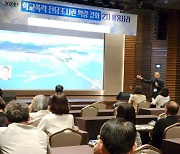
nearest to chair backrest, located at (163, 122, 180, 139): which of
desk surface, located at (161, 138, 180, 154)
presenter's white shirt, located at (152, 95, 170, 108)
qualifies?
desk surface, located at (161, 138, 180, 154)

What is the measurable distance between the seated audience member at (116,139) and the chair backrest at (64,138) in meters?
1.91

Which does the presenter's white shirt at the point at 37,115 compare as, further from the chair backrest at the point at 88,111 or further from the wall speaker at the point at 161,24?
the wall speaker at the point at 161,24

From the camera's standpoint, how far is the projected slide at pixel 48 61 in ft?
30.2

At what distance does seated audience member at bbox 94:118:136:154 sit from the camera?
147 cm

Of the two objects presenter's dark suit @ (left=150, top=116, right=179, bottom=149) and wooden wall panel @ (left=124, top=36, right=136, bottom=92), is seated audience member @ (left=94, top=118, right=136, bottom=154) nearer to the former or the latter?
presenter's dark suit @ (left=150, top=116, right=179, bottom=149)

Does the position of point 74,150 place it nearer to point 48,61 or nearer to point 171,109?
point 171,109

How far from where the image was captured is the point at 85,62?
34.3 feet

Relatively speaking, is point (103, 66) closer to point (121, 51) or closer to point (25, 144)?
point (121, 51)

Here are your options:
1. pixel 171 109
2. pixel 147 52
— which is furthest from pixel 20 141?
pixel 147 52

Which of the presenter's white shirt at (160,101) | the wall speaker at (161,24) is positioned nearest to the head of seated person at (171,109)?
the presenter's white shirt at (160,101)

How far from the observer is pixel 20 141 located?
2.28m

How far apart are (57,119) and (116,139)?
7.87ft

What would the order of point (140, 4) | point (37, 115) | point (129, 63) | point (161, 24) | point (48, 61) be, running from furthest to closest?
point (129, 63) → point (161, 24) → point (48, 61) → point (140, 4) → point (37, 115)

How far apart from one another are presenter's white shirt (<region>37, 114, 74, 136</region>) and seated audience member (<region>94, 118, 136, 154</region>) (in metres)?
2.27
